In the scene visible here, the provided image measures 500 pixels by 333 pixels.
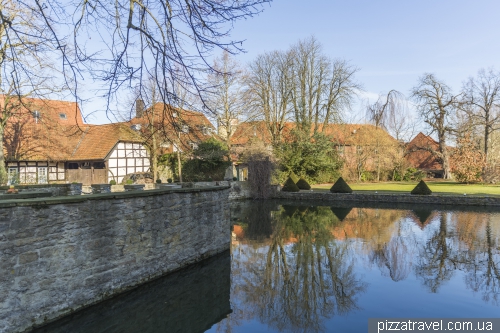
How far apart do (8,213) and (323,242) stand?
8093mm

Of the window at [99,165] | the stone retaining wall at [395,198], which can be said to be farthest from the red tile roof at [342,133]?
the window at [99,165]

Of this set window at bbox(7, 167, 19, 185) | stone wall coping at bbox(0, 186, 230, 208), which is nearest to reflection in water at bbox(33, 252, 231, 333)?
stone wall coping at bbox(0, 186, 230, 208)

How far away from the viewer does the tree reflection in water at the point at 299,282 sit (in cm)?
534

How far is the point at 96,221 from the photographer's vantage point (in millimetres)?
5453

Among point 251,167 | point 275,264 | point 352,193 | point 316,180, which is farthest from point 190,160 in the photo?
point 275,264

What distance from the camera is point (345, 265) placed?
7.84 m

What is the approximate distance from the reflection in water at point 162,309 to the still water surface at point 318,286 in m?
0.02

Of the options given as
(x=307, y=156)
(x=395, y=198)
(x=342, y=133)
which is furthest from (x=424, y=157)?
(x=395, y=198)

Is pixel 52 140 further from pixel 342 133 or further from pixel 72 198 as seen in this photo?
pixel 342 133

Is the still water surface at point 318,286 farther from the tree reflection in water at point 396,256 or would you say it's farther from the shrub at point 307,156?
the shrub at point 307,156

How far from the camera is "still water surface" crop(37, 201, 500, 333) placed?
5156 millimetres

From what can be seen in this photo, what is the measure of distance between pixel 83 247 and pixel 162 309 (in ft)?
5.41

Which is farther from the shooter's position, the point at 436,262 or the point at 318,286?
the point at 436,262

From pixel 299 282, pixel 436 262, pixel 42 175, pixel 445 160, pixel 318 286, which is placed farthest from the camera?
pixel 445 160
